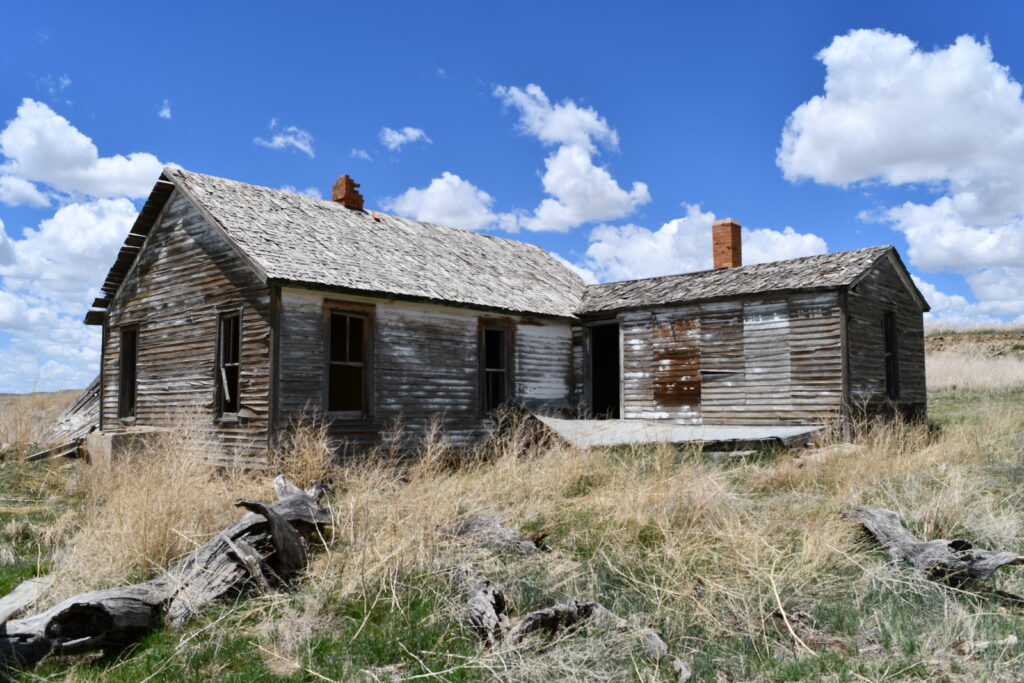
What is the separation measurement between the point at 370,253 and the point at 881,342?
32.6 ft

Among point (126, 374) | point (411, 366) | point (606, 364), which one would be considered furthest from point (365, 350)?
point (606, 364)

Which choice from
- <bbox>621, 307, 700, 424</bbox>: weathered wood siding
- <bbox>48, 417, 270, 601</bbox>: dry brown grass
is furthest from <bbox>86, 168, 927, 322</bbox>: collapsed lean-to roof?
<bbox>48, 417, 270, 601</bbox>: dry brown grass

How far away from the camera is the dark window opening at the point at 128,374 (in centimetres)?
1467

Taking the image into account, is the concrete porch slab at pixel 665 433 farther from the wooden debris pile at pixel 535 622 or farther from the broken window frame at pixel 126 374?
the broken window frame at pixel 126 374

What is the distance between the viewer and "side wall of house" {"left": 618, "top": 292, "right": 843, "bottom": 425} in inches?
515

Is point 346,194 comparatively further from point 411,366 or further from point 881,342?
point 881,342

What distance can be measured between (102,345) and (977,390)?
23.7 metres

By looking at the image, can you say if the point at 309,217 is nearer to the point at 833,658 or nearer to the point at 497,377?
the point at 497,377

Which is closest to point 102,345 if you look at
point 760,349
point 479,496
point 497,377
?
point 497,377

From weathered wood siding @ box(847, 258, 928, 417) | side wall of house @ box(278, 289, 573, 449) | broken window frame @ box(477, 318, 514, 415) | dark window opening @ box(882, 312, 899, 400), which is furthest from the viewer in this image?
dark window opening @ box(882, 312, 899, 400)

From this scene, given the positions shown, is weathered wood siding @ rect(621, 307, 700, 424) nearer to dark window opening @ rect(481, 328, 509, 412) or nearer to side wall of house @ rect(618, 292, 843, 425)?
side wall of house @ rect(618, 292, 843, 425)

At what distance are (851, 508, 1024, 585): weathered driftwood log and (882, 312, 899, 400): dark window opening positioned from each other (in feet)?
32.9

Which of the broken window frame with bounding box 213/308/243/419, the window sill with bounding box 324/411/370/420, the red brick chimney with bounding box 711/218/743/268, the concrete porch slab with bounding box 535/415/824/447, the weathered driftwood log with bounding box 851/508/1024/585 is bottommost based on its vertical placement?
the weathered driftwood log with bounding box 851/508/1024/585

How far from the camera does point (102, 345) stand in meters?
15.4
